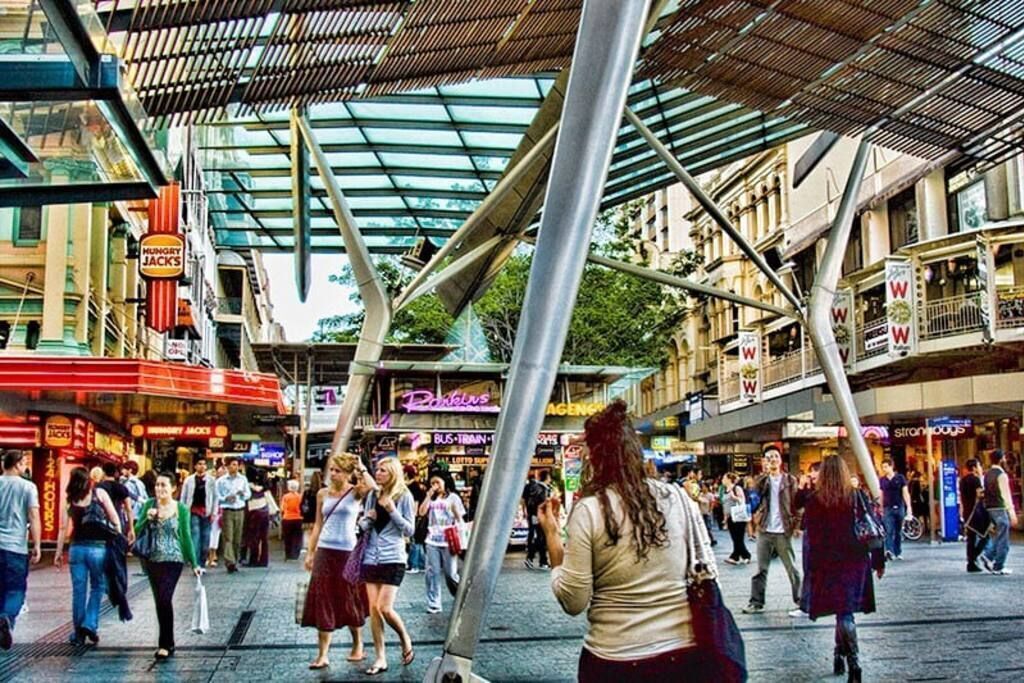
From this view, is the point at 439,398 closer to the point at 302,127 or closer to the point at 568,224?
the point at 302,127

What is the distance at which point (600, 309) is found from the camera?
161 feet

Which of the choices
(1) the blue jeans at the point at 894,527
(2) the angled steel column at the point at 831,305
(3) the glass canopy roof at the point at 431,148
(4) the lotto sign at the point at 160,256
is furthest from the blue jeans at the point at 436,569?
(4) the lotto sign at the point at 160,256

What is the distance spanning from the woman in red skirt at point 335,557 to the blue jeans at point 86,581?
8.46 ft

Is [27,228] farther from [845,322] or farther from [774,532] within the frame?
[845,322]

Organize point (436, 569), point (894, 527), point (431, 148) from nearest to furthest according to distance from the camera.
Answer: point (436, 569) → point (894, 527) → point (431, 148)

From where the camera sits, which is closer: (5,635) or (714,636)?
(714,636)

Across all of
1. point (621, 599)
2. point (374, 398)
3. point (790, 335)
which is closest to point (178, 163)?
point (374, 398)

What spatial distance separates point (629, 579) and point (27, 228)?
25896 mm

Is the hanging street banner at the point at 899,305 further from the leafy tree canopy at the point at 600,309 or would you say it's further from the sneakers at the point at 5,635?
the sneakers at the point at 5,635

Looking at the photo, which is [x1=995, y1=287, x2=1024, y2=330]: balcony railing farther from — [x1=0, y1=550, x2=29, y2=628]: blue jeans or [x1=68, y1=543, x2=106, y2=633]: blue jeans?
[x1=0, y1=550, x2=29, y2=628]: blue jeans

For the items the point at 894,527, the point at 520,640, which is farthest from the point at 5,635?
the point at 894,527

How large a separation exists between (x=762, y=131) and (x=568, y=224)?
25.1 metres

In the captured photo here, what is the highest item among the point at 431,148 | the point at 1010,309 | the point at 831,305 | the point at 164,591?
the point at 431,148

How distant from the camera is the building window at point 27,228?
27.8 metres
